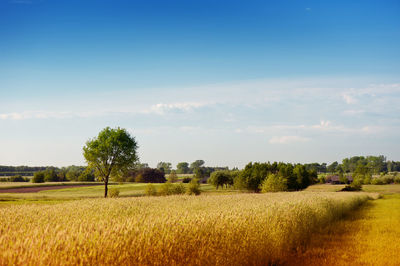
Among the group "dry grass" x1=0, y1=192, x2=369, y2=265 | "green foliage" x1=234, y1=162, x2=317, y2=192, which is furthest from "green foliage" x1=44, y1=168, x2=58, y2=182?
"dry grass" x1=0, y1=192, x2=369, y2=265

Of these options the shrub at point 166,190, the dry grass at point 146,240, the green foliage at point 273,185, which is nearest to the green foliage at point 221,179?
the green foliage at point 273,185

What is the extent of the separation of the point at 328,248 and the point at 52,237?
10121mm

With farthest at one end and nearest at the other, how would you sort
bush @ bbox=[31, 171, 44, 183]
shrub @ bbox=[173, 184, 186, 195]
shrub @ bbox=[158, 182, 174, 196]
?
bush @ bbox=[31, 171, 44, 183] < shrub @ bbox=[173, 184, 186, 195] < shrub @ bbox=[158, 182, 174, 196]

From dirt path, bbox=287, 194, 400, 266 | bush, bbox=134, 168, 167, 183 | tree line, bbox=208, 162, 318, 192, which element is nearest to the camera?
dirt path, bbox=287, 194, 400, 266

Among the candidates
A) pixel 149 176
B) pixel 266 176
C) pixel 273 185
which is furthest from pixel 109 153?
pixel 149 176

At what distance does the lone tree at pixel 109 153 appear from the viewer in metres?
49.1

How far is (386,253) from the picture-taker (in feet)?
36.1

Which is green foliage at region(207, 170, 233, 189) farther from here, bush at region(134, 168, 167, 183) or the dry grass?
the dry grass

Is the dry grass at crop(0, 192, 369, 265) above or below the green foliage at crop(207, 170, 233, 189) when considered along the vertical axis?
above

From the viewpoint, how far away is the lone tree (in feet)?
161

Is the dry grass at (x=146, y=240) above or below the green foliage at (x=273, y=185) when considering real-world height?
above

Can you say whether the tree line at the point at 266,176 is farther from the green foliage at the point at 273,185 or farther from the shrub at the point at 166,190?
the shrub at the point at 166,190

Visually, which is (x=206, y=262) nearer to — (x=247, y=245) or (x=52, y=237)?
(x=247, y=245)

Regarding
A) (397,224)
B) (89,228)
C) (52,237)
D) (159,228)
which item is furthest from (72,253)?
(397,224)
